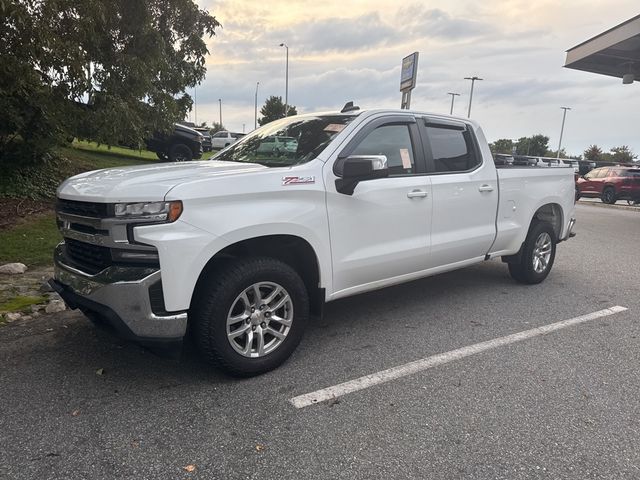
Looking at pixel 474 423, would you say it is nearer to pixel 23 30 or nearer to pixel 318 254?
pixel 318 254

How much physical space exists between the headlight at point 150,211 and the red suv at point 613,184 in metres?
20.9

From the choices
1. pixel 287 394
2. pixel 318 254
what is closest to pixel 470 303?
pixel 318 254

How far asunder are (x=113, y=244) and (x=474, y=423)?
2411 mm

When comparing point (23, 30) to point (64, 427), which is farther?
point (23, 30)

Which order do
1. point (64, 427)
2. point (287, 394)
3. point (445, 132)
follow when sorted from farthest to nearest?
1. point (445, 132)
2. point (287, 394)
3. point (64, 427)

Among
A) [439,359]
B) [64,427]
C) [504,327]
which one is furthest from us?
[504,327]

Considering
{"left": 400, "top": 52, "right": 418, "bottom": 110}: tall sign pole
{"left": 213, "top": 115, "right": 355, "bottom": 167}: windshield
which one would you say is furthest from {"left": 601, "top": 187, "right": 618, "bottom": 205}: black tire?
{"left": 213, "top": 115, "right": 355, "bottom": 167}: windshield

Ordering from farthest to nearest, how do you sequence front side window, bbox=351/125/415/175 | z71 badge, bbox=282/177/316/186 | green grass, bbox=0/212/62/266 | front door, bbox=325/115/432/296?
1. green grass, bbox=0/212/62/266
2. front side window, bbox=351/125/415/175
3. front door, bbox=325/115/432/296
4. z71 badge, bbox=282/177/316/186

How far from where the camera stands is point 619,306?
5.35m

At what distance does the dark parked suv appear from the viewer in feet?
Answer: 55.6

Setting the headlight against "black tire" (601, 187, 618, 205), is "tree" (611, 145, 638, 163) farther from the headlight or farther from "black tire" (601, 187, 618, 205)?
the headlight

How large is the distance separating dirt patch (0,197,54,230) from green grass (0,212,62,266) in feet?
0.51

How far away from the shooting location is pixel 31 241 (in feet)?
23.5

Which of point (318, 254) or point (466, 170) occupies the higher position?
point (466, 170)
